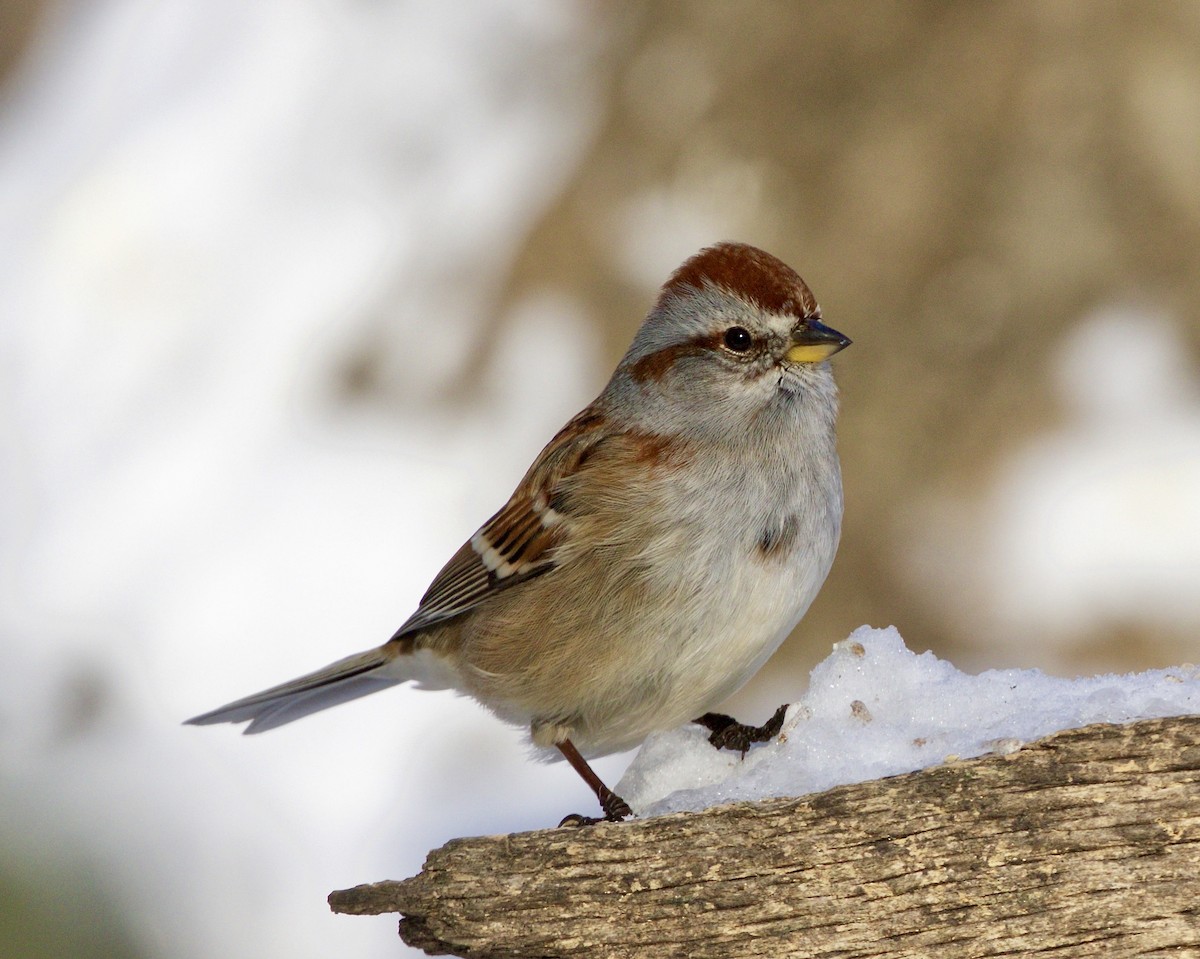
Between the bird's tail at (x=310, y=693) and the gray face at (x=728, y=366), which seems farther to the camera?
the bird's tail at (x=310, y=693)

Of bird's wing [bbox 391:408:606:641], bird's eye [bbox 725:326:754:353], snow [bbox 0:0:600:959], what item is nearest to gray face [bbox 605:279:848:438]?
bird's eye [bbox 725:326:754:353]

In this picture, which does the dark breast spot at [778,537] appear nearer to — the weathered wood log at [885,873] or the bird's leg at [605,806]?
the bird's leg at [605,806]

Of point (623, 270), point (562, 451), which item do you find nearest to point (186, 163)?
point (623, 270)

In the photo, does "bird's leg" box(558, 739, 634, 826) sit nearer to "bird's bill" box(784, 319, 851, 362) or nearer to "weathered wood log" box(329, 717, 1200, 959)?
"weathered wood log" box(329, 717, 1200, 959)

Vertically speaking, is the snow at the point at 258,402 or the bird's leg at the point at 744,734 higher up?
the snow at the point at 258,402

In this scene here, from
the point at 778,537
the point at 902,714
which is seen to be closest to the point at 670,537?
the point at 778,537

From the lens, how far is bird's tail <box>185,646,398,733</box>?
432 cm

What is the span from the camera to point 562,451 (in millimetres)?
3912

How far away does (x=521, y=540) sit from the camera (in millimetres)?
3859

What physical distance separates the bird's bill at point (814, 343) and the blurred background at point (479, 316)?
103 inches

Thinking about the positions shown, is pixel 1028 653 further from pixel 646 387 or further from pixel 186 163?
pixel 186 163

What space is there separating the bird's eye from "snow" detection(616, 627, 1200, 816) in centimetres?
94

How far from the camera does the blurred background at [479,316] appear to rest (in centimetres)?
630

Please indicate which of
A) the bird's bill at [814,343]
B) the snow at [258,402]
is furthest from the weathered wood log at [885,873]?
the snow at [258,402]
